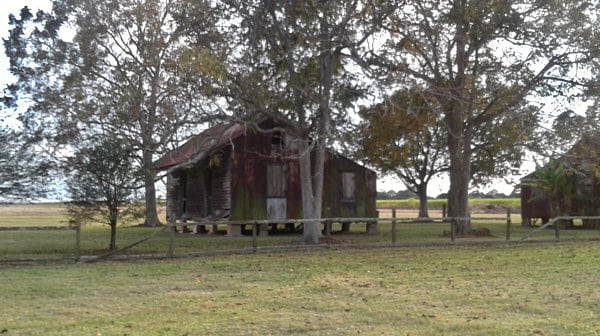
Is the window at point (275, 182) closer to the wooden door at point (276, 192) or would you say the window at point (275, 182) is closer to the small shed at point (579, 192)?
the wooden door at point (276, 192)

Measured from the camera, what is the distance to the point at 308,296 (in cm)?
1130

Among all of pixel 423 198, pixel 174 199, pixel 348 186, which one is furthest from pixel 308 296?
pixel 423 198

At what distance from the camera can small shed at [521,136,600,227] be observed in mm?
27734

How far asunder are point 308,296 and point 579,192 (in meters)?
29.9

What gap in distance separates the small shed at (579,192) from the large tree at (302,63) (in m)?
10.2

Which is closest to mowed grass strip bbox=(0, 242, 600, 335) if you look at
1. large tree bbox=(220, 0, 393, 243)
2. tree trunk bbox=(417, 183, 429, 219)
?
large tree bbox=(220, 0, 393, 243)

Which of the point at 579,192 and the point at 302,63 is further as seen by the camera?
the point at 579,192

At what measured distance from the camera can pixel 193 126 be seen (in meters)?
22.7

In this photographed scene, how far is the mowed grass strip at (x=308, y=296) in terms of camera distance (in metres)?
8.73

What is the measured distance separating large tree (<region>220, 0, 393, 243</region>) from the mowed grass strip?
5871 millimetres

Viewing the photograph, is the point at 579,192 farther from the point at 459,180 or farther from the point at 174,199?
the point at 174,199

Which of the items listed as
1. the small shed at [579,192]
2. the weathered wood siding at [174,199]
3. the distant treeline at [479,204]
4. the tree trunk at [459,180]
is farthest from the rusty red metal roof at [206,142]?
the distant treeline at [479,204]

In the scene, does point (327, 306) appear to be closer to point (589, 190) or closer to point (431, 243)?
point (431, 243)

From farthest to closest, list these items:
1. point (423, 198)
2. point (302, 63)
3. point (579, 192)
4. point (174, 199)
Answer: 1. point (423, 198)
2. point (579, 192)
3. point (174, 199)
4. point (302, 63)
